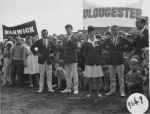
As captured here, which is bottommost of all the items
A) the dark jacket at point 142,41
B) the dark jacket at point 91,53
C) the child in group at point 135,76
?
the child in group at point 135,76

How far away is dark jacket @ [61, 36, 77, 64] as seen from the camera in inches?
352

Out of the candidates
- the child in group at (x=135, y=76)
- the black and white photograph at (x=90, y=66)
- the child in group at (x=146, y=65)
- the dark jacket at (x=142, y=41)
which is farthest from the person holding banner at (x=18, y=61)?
the child in group at (x=146, y=65)

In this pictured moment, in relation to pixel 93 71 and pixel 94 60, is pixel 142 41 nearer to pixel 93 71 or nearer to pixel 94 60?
pixel 94 60

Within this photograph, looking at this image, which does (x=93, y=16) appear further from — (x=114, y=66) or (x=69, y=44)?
(x=114, y=66)

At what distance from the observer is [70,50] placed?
9.00 metres

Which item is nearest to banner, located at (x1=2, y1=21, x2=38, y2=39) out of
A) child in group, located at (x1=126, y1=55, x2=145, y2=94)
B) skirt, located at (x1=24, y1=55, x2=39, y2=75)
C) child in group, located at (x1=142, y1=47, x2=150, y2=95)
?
skirt, located at (x1=24, y1=55, x2=39, y2=75)

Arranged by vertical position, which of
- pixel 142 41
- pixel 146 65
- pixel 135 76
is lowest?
pixel 135 76

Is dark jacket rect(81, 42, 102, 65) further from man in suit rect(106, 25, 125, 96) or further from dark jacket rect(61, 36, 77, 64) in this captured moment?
dark jacket rect(61, 36, 77, 64)

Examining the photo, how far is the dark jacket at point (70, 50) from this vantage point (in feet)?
29.3

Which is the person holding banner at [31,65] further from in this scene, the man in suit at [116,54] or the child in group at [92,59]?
the man in suit at [116,54]

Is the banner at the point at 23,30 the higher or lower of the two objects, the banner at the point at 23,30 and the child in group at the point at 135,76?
the higher

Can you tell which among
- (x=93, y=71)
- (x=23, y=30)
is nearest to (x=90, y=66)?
(x=93, y=71)

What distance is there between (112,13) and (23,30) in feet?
13.7

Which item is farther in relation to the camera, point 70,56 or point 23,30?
point 23,30
